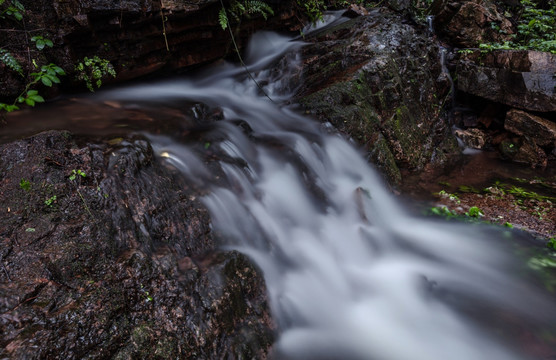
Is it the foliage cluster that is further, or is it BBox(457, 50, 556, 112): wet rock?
BBox(457, 50, 556, 112): wet rock

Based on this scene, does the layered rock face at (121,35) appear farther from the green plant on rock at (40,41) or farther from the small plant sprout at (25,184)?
the small plant sprout at (25,184)

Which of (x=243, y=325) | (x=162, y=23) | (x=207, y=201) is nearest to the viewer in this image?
(x=243, y=325)

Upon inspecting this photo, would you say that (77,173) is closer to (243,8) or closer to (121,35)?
(121,35)

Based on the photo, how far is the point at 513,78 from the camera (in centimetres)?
639

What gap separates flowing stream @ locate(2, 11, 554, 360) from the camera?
2.88 m

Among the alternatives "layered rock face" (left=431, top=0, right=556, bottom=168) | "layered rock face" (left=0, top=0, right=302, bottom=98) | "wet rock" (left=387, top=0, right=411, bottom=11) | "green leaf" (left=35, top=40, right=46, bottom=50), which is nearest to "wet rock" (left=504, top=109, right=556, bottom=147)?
"layered rock face" (left=431, top=0, right=556, bottom=168)

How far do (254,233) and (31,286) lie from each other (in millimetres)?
1867

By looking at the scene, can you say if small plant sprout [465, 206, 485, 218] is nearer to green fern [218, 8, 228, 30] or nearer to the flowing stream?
the flowing stream

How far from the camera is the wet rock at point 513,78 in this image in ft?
20.1

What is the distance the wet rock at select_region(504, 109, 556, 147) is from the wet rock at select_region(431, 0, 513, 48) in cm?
218

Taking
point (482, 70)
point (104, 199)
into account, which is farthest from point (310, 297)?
point (482, 70)

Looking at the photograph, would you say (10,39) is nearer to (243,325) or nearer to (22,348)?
(22,348)

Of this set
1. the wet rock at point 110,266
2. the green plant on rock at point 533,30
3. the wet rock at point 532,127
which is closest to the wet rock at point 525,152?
the wet rock at point 532,127

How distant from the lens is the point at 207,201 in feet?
10.1
